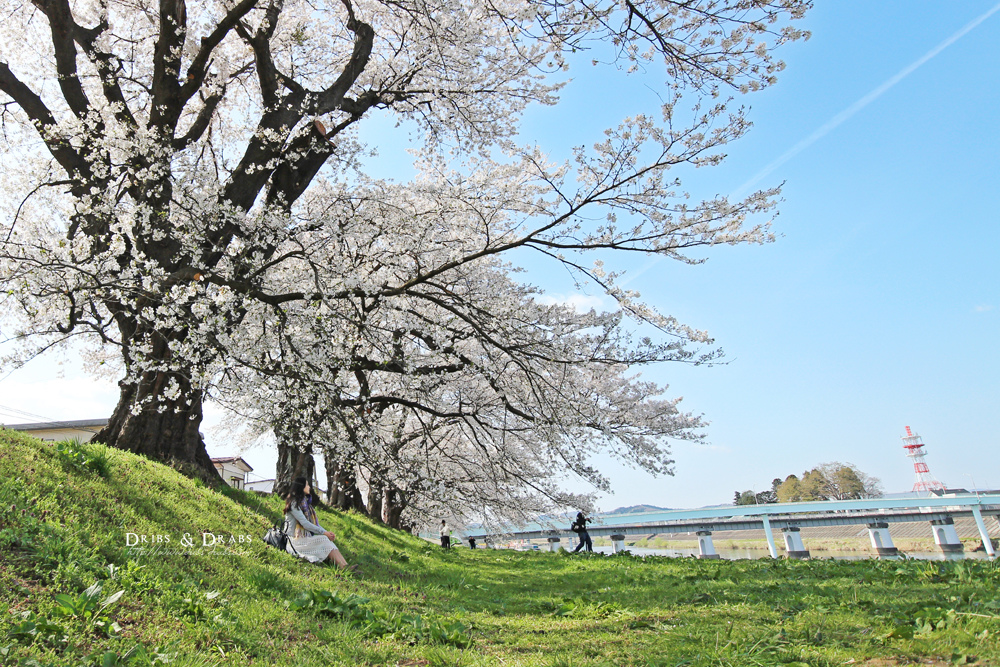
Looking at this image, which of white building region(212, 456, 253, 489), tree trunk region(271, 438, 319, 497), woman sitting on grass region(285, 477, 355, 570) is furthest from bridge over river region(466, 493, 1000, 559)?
white building region(212, 456, 253, 489)

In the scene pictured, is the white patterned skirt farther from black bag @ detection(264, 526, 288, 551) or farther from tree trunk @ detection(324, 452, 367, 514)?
tree trunk @ detection(324, 452, 367, 514)

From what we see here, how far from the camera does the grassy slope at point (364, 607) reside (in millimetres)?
2848

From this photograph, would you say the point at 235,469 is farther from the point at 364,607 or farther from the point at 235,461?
the point at 364,607

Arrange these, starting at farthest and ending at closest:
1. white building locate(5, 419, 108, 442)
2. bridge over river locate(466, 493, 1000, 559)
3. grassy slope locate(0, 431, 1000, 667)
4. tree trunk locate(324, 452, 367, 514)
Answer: white building locate(5, 419, 108, 442), bridge over river locate(466, 493, 1000, 559), tree trunk locate(324, 452, 367, 514), grassy slope locate(0, 431, 1000, 667)

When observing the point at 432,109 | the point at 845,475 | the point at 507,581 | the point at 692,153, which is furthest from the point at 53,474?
the point at 845,475

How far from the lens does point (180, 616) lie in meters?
3.39

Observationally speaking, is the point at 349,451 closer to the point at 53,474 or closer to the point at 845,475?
the point at 53,474

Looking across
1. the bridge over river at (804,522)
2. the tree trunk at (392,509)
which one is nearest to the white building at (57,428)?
the tree trunk at (392,509)

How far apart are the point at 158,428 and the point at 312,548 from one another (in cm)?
367

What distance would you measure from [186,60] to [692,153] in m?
9.30

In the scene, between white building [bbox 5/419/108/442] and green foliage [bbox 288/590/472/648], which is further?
white building [bbox 5/419/108/442]

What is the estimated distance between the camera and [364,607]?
4.02m

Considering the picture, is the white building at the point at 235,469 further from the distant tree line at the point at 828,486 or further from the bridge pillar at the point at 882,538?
the distant tree line at the point at 828,486

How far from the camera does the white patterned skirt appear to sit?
6.37 meters
